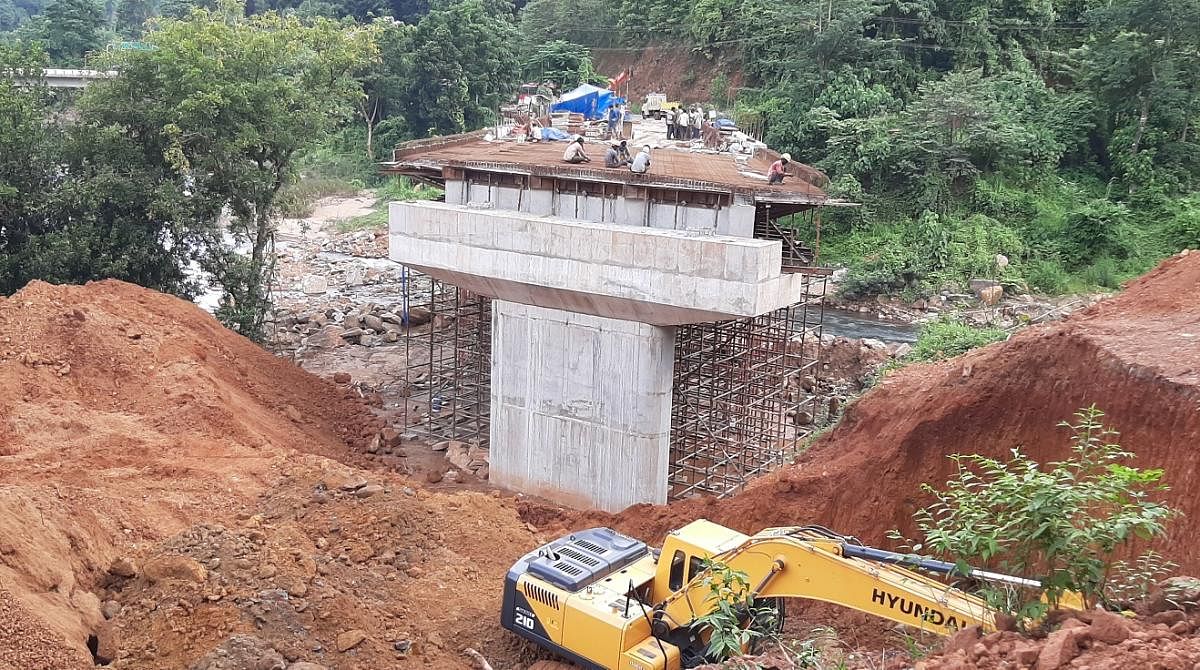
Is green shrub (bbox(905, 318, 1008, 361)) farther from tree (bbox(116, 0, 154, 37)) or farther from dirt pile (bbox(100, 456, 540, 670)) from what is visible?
tree (bbox(116, 0, 154, 37))

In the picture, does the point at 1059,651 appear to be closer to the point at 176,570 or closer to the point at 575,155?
the point at 176,570

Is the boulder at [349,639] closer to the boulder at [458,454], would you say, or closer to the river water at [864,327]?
the boulder at [458,454]

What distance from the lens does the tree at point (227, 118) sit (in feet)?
86.6

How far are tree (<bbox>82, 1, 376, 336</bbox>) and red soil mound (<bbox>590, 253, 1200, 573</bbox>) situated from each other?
48.2ft

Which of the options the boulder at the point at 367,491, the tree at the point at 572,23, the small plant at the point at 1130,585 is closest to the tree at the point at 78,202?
the boulder at the point at 367,491

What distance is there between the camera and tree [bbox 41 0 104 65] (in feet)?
211

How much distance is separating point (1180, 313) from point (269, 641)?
1358cm

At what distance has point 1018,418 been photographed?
14.6m

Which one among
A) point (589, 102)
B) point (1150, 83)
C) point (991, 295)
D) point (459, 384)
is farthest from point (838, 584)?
point (1150, 83)

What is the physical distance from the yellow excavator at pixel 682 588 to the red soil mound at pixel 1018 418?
3.86 meters

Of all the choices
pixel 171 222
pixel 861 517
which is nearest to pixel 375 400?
pixel 171 222

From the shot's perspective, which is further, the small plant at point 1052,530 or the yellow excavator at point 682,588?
the yellow excavator at point 682,588

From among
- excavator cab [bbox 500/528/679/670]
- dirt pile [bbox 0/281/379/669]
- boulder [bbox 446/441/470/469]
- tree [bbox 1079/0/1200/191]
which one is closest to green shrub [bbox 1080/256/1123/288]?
tree [bbox 1079/0/1200/191]

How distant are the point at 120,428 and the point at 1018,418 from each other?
48.5 feet
